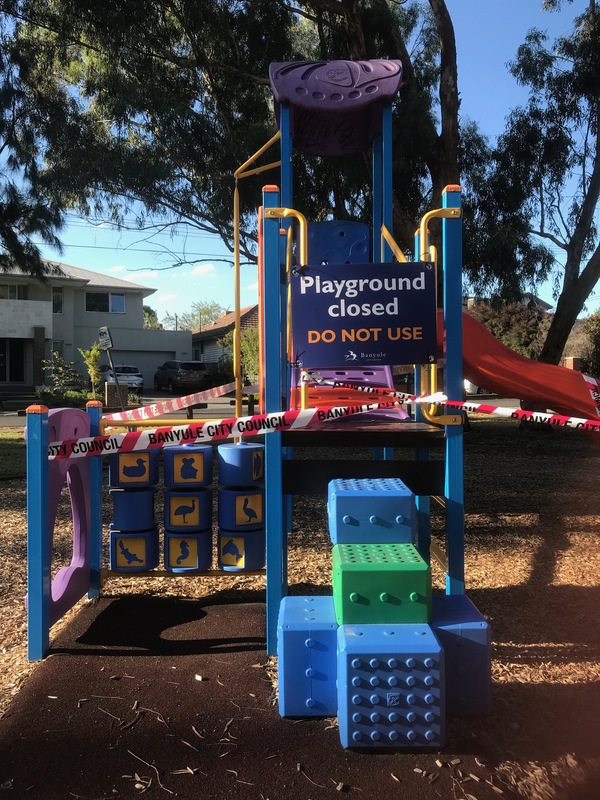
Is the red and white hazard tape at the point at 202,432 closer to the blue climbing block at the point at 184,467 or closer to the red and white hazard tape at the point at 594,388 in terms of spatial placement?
the blue climbing block at the point at 184,467

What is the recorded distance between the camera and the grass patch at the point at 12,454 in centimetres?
1020

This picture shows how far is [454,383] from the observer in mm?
3658

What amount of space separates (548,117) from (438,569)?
12.3 m

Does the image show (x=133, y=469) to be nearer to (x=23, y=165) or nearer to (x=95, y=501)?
(x=95, y=501)

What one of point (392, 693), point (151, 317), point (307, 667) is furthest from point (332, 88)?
point (151, 317)

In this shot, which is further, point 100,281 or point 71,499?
point 100,281

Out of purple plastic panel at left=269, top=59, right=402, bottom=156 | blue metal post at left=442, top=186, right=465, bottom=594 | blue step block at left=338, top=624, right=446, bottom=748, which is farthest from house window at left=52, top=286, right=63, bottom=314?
blue step block at left=338, top=624, right=446, bottom=748

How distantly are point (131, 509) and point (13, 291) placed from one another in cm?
3608

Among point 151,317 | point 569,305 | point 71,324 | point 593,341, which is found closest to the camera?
point 569,305

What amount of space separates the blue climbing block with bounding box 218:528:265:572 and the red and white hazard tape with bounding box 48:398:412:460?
69cm

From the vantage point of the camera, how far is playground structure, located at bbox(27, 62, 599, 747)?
2.75 meters

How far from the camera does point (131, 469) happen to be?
4.12 m

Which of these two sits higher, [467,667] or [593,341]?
[593,341]

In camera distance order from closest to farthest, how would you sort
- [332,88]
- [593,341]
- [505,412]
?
[505,412]
[332,88]
[593,341]
